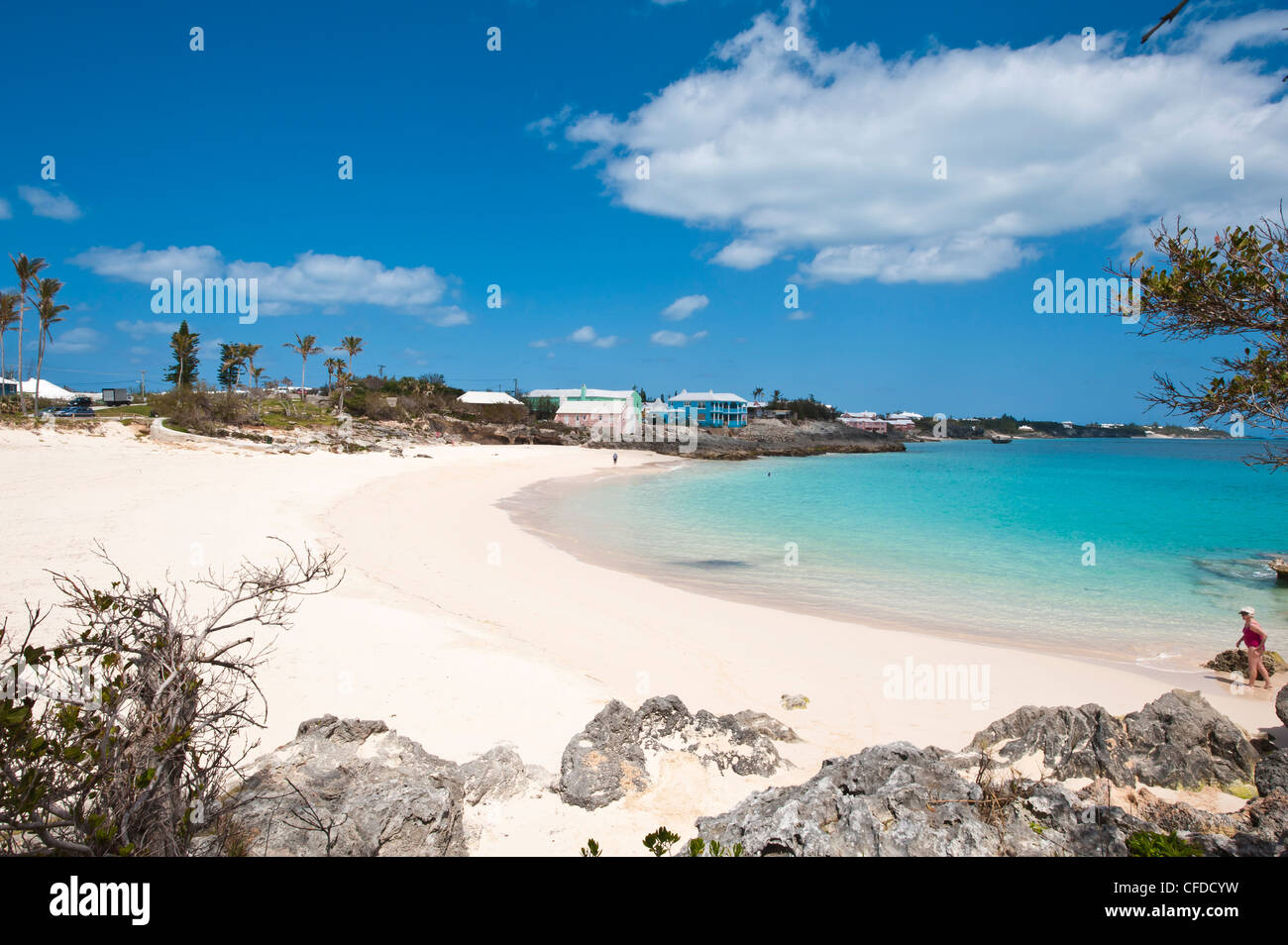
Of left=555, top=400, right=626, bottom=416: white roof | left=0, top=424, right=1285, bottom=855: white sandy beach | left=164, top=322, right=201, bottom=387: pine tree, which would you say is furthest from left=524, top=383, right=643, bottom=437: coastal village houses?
left=0, top=424, right=1285, bottom=855: white sandy beach

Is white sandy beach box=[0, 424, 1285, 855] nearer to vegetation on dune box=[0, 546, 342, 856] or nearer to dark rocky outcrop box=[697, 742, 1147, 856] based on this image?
dark rocky outcrop box=[697, 742, 1147, 856]

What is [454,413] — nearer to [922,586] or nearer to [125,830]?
[922,586]

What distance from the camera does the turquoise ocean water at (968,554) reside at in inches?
530

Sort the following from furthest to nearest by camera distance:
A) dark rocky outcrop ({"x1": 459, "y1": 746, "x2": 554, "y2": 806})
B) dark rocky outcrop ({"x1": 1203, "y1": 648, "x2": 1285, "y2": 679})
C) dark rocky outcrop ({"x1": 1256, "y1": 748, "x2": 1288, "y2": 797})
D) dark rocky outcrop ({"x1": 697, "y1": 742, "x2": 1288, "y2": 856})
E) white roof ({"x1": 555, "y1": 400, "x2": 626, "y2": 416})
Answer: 1. white roof ({"x1": 555, "y1": 400, "x2": 626, "y2": 416})
2. dark rocky outcrop ({"x1": 1203, "y1": 648, "x2": 1285, "y2": 679})
3. dark rocky outcrop ({"x1": 459, "y1": 746, "x2": 554, "y2": 806})
4. dark rocky outcrop ({"x1": 1256, "y1": 748, "x2": 1288, "y2": 797})
5. dark rocky outcrop ({"x1": 697, "y1": 742, "x2": 1288, "y2": 856})

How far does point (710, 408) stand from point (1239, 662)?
317ft

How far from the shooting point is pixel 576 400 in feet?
341

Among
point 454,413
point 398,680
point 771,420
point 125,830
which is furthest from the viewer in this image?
point 771,420

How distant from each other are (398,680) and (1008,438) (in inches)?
8759

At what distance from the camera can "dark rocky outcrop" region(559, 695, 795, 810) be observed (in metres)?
5.10

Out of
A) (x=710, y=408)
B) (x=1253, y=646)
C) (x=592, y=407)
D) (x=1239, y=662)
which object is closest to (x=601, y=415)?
(x=592, y=407)

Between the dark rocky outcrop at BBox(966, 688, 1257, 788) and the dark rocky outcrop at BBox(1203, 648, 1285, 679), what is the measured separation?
5524 mm

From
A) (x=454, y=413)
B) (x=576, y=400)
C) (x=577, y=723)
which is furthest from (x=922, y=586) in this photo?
(x=576, y=400)

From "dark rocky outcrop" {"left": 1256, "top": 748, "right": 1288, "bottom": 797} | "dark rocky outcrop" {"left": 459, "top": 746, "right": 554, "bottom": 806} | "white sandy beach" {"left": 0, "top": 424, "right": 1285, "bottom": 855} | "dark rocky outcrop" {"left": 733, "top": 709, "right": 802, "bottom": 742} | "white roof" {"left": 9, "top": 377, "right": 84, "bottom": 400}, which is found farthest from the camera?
"white roof" {"left": 9, "top": 377, "right": 84, "bottom": 400}

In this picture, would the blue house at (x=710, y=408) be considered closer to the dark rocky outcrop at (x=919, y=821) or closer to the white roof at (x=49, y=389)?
the white roof at (x=49, y=389)
